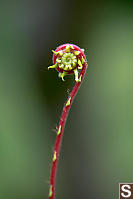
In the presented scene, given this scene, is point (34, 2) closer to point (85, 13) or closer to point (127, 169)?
point (85, 13)

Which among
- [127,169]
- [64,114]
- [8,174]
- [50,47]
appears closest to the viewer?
[64,114]

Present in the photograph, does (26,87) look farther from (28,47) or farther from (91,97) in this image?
(91,97)

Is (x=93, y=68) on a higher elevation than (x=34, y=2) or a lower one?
lower

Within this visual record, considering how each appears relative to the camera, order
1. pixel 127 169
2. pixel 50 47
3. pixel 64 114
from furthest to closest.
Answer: pixel 50 47
pixel 127 169
pixel 64 114

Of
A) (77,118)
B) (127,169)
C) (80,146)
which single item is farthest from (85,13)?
(127,169)

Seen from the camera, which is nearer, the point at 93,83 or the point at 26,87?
the point at 26,87

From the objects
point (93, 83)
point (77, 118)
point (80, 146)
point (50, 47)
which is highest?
point (50, 47)

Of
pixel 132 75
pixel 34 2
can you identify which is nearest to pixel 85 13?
pixel 34 2
